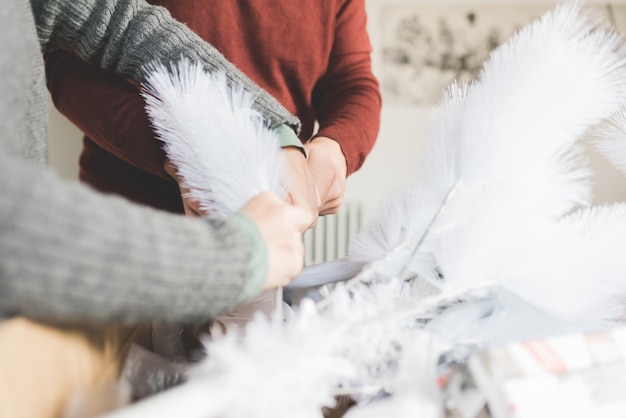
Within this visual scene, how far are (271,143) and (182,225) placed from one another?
0.13 metres

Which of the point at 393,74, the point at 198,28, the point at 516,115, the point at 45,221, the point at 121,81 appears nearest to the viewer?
the point at 45,221

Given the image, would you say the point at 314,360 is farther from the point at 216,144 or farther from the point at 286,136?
the point at 286,136

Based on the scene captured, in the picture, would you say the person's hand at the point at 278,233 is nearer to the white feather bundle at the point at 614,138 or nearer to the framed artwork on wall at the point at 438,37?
the white feather bundle at the point at 614,138

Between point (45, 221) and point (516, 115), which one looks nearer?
point (45, 221)

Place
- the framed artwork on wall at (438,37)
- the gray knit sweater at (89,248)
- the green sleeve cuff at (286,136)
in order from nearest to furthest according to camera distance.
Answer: the gray knit sweater at (89,248) → the green sleeve cuff at (286,136) → the framed artwork on wall at (438,37)

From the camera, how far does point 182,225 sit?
283mm

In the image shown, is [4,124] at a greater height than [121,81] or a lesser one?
lesser

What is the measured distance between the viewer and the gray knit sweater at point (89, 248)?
244mm

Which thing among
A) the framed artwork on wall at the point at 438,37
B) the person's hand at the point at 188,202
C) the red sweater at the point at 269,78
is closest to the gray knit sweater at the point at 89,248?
the person's hand at the point at 188,202

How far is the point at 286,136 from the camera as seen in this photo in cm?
50

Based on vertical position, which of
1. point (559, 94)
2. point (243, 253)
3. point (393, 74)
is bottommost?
point (243, 253)

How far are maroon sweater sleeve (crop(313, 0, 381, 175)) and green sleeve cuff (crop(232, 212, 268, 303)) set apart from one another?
49 centimetres

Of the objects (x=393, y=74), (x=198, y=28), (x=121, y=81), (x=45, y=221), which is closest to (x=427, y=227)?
(x=45, y=221)

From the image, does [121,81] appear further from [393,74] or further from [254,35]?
[393,74]
